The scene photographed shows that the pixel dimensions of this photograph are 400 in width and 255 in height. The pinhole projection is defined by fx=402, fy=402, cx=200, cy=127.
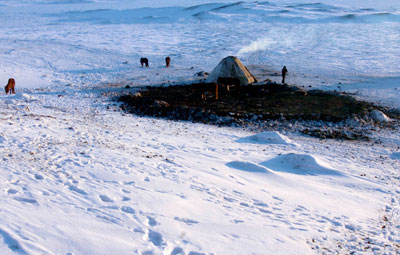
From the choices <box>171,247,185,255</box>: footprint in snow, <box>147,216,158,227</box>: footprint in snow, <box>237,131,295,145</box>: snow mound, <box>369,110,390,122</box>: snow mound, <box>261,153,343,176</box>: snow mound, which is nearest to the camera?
<box>171,247,185,255</box>: footprint in snow

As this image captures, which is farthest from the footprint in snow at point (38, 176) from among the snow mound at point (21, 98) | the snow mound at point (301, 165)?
the snow mound at point (21, 98)

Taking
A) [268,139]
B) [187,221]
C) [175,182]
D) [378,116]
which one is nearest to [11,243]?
[187,221]

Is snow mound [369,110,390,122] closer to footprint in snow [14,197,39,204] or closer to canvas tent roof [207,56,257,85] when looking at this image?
canvas tent roof [207,56,257,85]

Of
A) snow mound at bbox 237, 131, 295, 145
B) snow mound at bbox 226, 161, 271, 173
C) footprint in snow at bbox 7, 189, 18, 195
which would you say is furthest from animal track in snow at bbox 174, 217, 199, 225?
snow mound at bbox 237, 131, 295, 145

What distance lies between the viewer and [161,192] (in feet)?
20.5

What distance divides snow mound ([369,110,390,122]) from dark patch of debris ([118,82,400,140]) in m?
0.14

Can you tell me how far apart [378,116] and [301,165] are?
649 cm

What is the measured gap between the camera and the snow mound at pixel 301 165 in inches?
357

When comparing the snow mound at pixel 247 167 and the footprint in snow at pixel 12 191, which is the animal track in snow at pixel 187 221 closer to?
the footprint in snow at pixel 12 191

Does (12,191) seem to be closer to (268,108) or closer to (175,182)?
(175,182)

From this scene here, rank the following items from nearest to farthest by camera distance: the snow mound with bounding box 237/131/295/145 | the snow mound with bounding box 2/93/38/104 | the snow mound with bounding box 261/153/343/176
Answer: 1. the snow mound with bounding box 261/153/343/176
2. the snow mound with bounding box 237/131/295/145
3. the snow mound with bounding box 2/93/38/104

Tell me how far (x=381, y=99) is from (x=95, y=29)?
122ft

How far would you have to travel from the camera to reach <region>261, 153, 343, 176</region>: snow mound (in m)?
9.06

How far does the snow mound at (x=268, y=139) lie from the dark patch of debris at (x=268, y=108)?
4.41ft
